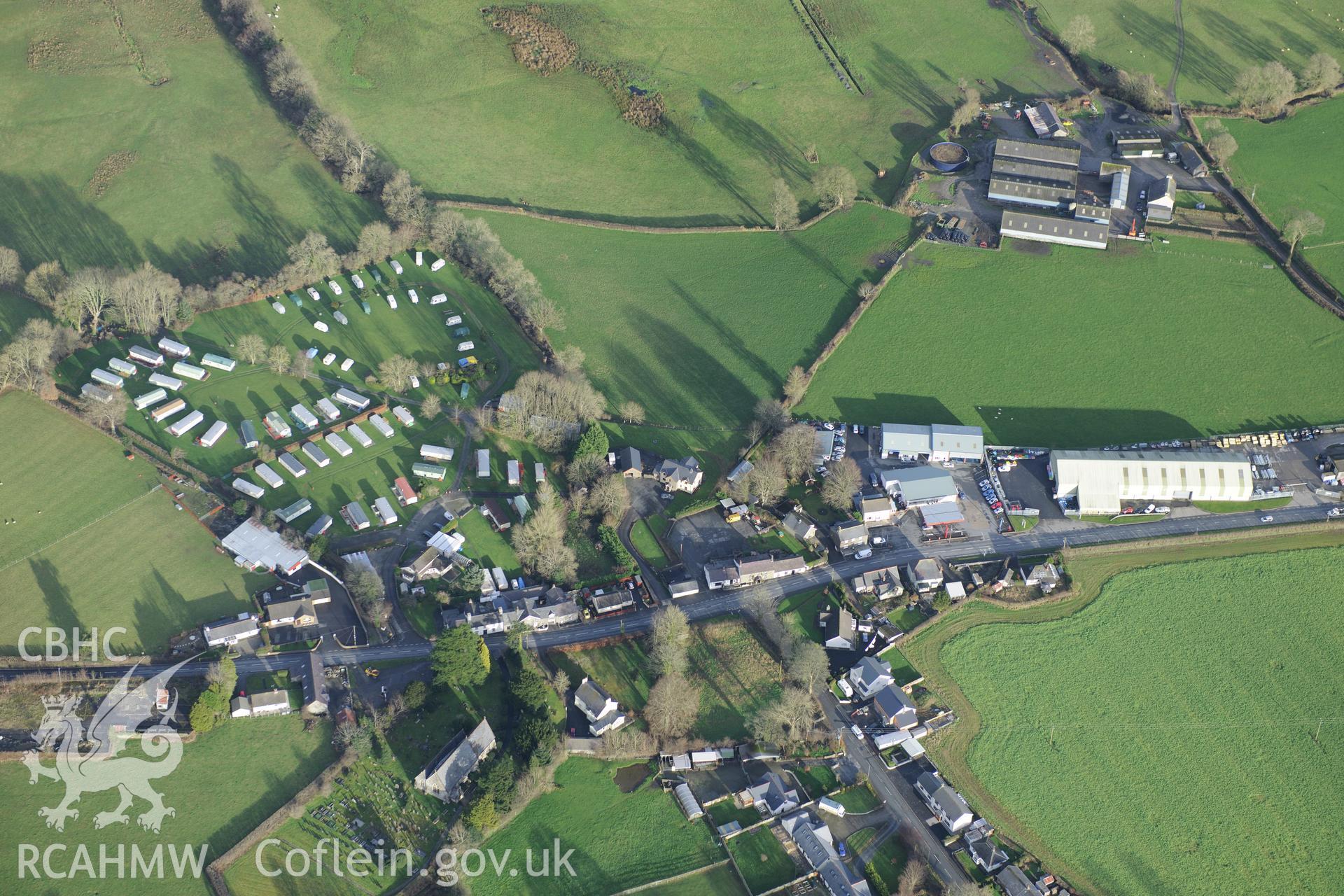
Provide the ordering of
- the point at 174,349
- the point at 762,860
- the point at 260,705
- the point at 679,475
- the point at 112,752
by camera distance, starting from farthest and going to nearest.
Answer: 1. the point at 174,349
2. the point at 679,475
3. the point at 260,705
4. the point at 112,752
5. the point at 762,860

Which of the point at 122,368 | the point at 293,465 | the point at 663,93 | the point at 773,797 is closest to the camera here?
the point at 773,797

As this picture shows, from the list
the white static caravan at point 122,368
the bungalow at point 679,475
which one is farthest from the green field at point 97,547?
the bungalow at point 679,475

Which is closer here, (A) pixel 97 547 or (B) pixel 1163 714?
(B) pixel 1163 714

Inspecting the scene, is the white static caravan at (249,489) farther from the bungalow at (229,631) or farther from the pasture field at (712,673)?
the pasture field at (712,673)

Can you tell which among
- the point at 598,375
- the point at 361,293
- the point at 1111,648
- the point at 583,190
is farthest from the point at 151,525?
the point at 1111,648

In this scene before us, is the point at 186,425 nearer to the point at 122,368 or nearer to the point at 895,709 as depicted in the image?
the point at 122,368

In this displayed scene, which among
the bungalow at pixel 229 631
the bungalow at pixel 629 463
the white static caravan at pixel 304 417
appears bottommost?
the bungalow at pixel 229 631

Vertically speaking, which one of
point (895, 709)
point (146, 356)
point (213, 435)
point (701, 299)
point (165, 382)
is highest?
point (146, 356)

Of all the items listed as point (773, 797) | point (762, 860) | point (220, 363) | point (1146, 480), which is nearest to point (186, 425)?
point (220, 363)
